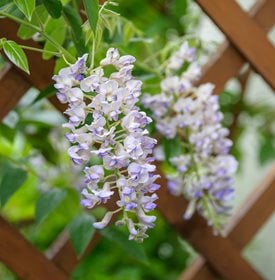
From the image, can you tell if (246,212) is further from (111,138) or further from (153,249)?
(111,138)

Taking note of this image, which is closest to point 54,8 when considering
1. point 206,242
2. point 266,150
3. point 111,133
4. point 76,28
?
point 76,28

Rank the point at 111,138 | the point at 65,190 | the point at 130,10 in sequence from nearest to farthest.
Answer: the point at 111,138
the point at 65,190
the point at 130,10

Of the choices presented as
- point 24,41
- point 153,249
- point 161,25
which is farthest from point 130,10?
point 24,41

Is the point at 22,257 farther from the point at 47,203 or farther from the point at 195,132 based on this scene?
the point at 195,132

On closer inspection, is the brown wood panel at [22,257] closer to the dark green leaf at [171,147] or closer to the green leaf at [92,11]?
the dark green leaf at [171,147]

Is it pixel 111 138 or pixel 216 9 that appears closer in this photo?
pixel 111 138

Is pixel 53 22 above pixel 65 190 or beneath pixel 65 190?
above
